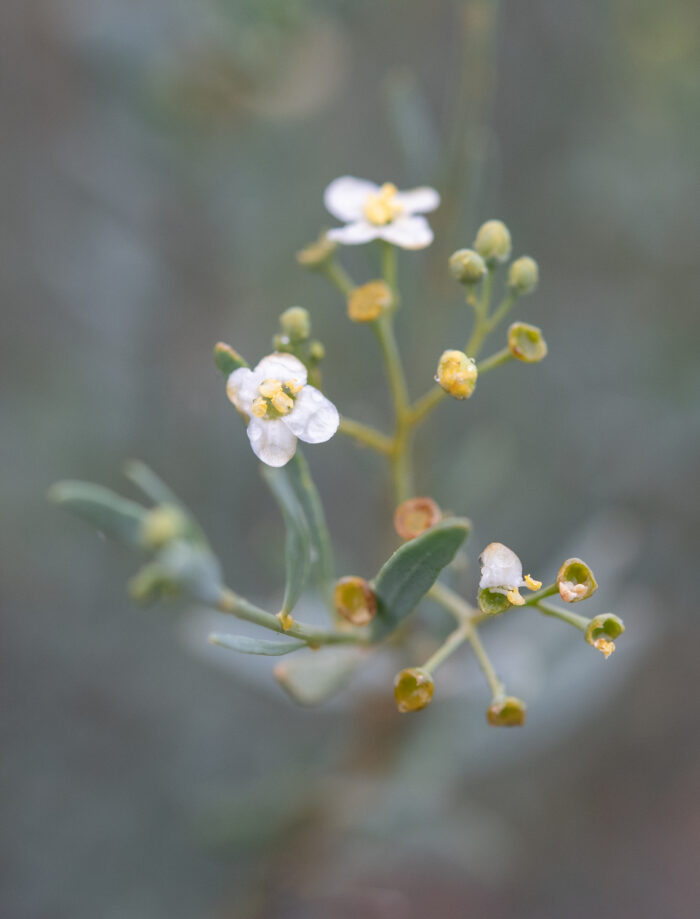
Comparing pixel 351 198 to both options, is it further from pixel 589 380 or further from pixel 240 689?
pixel 240 689

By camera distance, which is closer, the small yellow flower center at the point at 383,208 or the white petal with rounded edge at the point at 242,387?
the white petal with rounded edge at the point at 242,387

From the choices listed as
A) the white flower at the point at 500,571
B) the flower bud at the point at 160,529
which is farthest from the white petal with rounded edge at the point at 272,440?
the white flower at the point at 500,571

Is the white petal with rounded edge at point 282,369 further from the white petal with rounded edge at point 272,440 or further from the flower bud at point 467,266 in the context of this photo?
the flower bud at point 467,266

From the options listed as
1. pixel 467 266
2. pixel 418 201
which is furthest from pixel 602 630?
pixel 418 201

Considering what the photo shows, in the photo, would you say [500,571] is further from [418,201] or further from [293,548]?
[418,201]

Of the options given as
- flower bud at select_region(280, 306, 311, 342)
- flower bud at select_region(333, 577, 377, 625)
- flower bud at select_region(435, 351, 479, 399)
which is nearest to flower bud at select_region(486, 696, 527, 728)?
flower bud at select_region(333, 577, 377, 625)

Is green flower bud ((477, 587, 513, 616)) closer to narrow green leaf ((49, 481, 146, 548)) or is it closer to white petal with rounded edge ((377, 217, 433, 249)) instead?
narrow green leaf ((49, 481, 146, 548))
